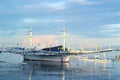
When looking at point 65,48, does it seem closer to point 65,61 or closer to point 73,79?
point 65,61

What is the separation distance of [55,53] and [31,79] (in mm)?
102573

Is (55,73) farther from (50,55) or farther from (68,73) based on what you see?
(50,55)

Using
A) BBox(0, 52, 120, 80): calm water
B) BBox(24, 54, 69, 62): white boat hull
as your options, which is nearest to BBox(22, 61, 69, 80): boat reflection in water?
BBox(0, 52, 120, 80): calm water

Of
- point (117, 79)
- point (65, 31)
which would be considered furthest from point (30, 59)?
point (117, 79)

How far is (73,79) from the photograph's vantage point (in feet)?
233

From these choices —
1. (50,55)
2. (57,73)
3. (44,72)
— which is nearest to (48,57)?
(50,55)

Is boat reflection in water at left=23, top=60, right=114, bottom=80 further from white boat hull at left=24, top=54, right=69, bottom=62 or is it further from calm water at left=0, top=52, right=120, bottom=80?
white boat hull at left=24, top=54, right=69, bottom=62

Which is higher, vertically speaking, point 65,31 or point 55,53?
point 65,31

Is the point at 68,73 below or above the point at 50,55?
below

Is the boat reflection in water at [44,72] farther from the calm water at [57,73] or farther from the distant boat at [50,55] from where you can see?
→ the distant boat at [50,55]

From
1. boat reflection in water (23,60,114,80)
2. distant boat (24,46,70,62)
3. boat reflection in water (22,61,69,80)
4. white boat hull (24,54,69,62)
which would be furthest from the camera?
white boat hull (24,54,69,62)

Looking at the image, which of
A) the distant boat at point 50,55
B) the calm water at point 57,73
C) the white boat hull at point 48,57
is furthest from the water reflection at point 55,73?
the white boat hull at point 48,57

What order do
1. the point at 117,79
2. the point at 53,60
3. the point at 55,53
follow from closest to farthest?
the point at 117,79 < the point at 55,53 < the point at 53,60

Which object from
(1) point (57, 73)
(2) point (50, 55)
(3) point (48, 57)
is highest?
(2) point (50, 55)
